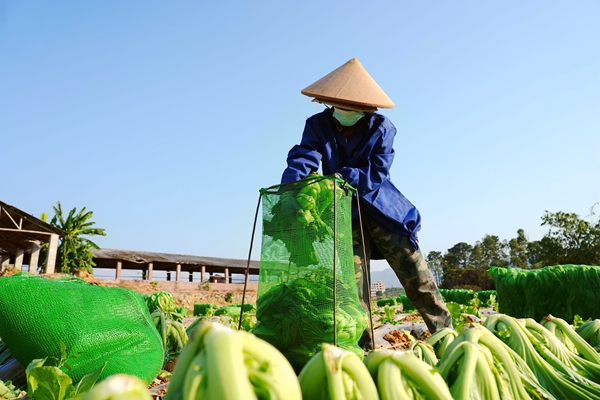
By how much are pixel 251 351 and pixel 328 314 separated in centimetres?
205

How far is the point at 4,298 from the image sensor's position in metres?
2.84

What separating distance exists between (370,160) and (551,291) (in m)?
4.17

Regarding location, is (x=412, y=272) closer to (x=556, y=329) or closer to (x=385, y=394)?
(x=556, y=329)

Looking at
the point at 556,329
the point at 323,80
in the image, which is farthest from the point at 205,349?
the point at 323,80

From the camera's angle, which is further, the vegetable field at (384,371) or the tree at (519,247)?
the tree at (519,247)

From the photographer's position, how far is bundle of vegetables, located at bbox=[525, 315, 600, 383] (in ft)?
6.16

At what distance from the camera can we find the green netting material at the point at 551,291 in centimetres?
642

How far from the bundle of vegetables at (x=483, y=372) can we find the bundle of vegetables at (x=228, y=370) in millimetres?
564

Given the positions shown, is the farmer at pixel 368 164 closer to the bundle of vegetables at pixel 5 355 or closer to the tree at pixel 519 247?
the bundle of vegetables at pixel 5 355

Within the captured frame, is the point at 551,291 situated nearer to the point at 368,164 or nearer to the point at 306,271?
the point at 368,164

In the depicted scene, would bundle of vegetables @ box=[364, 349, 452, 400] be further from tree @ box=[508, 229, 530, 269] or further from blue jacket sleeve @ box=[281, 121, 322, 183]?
tree @ box=[508, 229, 530, 269]

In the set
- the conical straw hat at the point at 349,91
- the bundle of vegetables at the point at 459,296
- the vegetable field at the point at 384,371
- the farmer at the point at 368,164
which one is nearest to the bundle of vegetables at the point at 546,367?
the vegetable field at the point at 384,371

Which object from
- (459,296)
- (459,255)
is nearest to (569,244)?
(459,296)

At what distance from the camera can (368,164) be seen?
13.7 ft
